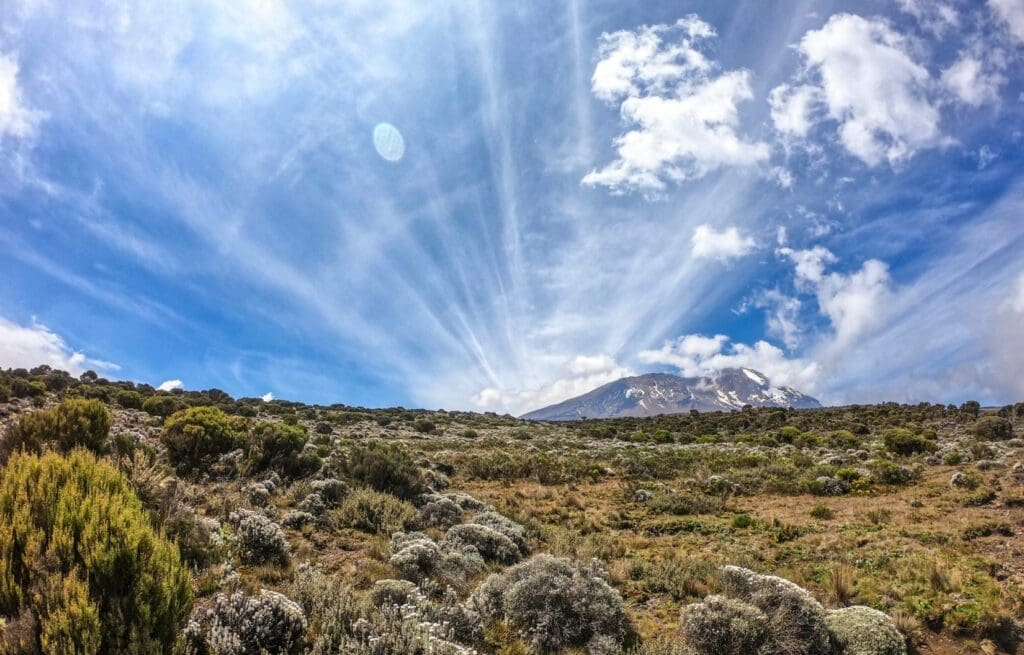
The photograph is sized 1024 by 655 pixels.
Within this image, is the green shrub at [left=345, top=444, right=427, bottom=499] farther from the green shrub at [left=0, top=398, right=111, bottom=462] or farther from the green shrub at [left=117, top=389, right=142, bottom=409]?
the green shrub at [left=117, top=389, right=142, bottom=409]

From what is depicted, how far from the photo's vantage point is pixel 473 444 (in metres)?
31.2

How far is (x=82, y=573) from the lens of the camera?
146 inches

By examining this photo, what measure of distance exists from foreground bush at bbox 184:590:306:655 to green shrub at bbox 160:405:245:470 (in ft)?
34.2

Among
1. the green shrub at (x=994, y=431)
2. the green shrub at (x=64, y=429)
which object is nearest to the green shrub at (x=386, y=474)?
the green shrub at (x=64, y=429)

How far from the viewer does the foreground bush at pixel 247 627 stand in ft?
13.8

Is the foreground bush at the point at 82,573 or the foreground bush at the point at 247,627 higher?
the foreground bush at the point at 82,573

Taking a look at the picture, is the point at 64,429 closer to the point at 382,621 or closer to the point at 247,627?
the point at 247,627

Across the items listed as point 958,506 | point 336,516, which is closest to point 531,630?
point 336,516

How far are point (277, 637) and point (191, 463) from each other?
1120cm

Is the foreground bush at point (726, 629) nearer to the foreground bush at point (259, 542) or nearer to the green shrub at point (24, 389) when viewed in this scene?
the foreground bush at point (259, 542)

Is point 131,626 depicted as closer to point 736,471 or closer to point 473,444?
point 736,471

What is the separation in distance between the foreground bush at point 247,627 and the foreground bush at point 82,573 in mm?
307

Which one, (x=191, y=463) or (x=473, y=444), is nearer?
(x=191, y=463)

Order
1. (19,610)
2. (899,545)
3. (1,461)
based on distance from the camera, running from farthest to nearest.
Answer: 1. (899,545)
2. (1,461)
3. (19,610)
